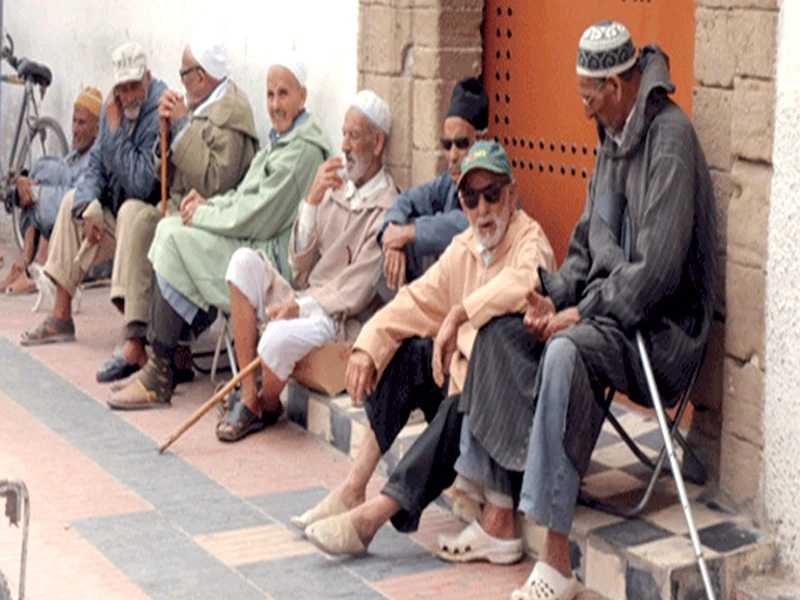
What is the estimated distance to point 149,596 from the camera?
5707mm

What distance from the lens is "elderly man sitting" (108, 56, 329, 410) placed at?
7.96 meters

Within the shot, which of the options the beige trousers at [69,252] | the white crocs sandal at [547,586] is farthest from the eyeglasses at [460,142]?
the beige trousers at [69,252]

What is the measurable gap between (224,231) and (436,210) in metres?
1.26

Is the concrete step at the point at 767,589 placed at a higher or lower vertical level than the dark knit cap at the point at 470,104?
lower

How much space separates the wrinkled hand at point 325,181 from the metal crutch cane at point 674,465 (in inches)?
94.1

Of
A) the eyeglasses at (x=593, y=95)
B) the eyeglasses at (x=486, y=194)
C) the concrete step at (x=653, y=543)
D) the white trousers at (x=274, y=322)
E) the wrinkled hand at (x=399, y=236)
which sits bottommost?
the concrete step at (x=653, y=543)

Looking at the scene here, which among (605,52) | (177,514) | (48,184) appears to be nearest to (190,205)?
(177,514)

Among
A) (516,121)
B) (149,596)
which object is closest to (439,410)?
(149,596)

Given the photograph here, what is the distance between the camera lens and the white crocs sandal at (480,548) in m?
5.99

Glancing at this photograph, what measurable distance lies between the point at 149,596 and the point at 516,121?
285 centimetres

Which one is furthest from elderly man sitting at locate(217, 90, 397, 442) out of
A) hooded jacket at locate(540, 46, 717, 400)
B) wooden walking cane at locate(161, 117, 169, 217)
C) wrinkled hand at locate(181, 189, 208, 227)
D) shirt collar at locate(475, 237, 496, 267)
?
hooded jacket at locate(540, 46, 717, 400)

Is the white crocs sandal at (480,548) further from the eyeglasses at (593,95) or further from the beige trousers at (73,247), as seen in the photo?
the beige trousers at (73,247)

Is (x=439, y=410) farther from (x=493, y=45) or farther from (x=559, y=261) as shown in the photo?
(x=493, y=45)

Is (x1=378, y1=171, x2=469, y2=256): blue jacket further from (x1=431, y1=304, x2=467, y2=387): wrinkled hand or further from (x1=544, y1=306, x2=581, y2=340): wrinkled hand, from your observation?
(x1=544, y1=306, x2=581, y2=340): wrinkled hand
